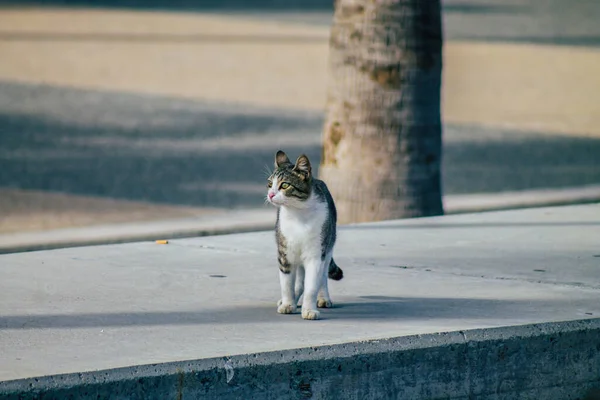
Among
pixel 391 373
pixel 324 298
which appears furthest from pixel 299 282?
pixel 391 373

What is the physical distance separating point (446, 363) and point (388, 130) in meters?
4.15

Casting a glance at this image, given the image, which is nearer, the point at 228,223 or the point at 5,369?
the point at 5,369

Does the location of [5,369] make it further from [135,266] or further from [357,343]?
[135,266]

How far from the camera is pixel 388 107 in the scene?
30.8 ft

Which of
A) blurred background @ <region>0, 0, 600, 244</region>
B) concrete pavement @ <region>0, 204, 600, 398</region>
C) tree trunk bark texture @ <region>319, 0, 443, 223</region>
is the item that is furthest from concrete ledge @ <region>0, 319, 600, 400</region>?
blurred background @ <region>0, 0, 600, 244</region>

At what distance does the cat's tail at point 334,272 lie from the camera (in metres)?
6.40

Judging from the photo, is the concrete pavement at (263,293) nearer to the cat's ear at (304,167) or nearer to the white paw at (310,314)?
the white paw at (310,314)

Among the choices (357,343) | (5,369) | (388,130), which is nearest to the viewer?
(5,369)

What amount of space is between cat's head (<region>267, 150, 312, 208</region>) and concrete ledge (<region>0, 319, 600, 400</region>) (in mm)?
790

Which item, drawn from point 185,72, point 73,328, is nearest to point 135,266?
point 73,328

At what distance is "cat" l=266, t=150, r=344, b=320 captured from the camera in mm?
5805

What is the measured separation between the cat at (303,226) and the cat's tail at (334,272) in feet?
1.35

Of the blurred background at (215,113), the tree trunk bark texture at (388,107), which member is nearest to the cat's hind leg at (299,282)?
the tree trunk bark texture at (388,107)

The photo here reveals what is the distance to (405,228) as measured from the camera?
8.51 metres
